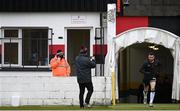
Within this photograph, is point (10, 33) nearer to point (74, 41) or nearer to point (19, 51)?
point (19, 51)

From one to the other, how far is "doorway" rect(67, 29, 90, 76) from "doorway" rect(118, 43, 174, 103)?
72.8 inches

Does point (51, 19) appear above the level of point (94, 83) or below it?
above

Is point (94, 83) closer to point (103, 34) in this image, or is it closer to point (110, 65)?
point (110, 65)

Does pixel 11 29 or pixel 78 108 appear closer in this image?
pixel 78 108

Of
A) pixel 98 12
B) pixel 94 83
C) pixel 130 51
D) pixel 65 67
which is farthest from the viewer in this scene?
pixel 130 51

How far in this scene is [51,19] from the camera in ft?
90.1

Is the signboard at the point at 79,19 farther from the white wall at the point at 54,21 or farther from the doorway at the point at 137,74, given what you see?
the doorway at the point at 137,74

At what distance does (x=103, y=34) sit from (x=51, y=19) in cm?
237

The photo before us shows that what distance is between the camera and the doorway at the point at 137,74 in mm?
29877

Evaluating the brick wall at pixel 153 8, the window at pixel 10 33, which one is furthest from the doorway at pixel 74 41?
the window at pixel 10 33

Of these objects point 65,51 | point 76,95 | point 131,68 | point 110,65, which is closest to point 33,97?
point 76,95

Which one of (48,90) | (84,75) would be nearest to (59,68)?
(48,90)

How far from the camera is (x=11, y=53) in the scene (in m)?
27.5

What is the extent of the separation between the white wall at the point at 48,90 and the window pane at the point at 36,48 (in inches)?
225
